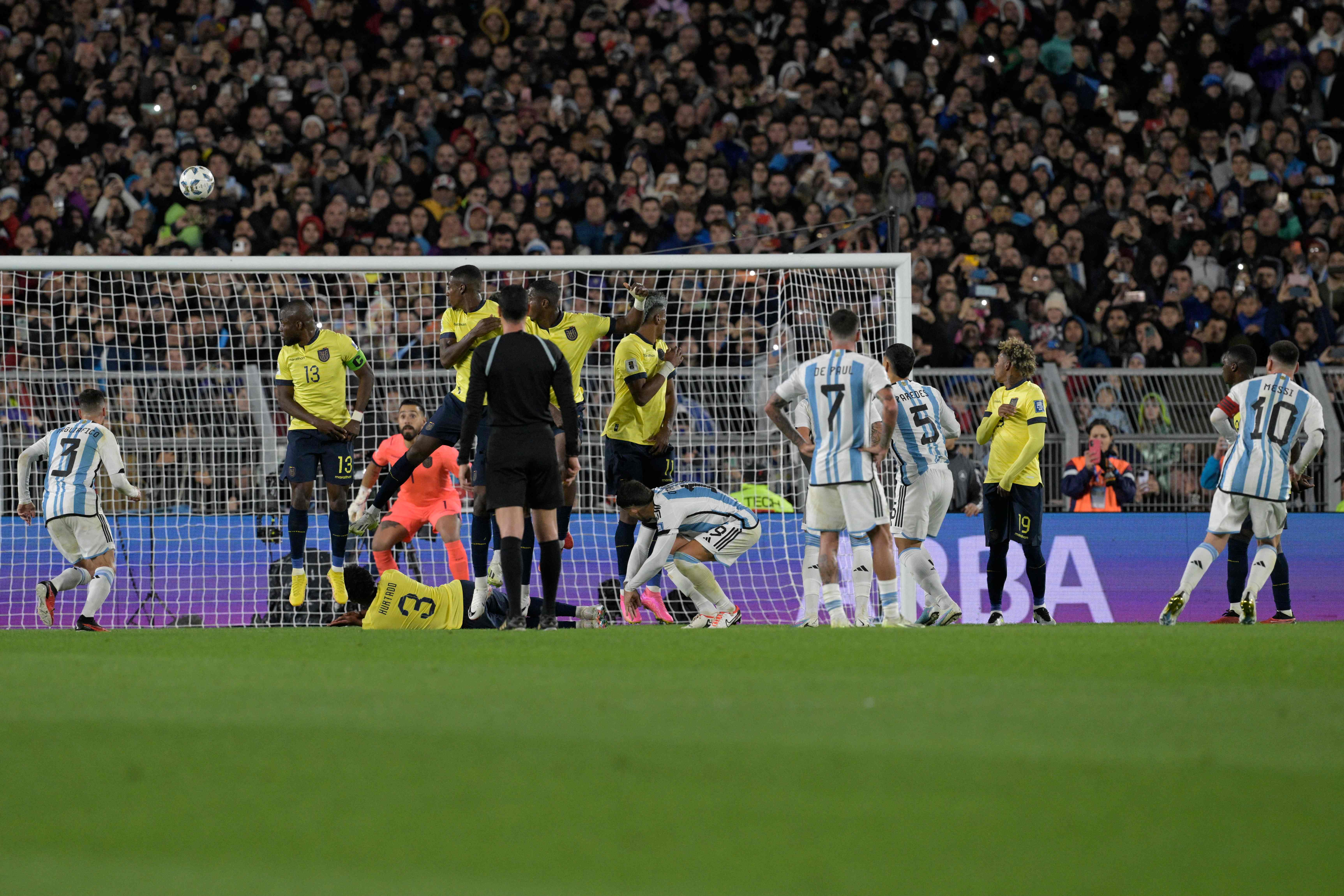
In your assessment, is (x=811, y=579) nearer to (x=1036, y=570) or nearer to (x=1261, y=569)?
(x=1036, y=570)

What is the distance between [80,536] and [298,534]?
1567 millimetres

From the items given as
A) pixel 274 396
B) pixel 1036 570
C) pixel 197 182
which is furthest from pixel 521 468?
pixel 197 182

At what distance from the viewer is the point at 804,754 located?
12.6 ft

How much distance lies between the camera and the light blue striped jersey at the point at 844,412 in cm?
941

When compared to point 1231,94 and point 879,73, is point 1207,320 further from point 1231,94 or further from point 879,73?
point 879,73

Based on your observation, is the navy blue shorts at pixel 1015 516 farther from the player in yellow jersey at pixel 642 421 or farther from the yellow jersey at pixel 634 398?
the yellow jersey at pixel 634 398

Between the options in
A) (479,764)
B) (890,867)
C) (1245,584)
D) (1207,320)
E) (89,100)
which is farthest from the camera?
(89,100)

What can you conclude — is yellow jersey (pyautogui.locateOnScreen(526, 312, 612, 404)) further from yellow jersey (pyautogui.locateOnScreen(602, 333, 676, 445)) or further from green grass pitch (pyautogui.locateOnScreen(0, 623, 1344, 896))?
green grass pitch (pyautogui.locateOnScreen(0, 623, 1344, 896))

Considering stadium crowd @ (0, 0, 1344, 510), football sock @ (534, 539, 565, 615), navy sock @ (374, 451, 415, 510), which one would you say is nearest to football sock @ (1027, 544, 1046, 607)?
football sock @ (534, 539, 565, 615)

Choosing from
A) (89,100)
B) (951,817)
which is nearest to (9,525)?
(89,100)

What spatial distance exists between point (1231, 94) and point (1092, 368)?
643 cm

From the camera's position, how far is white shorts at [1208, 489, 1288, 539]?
10328 mm

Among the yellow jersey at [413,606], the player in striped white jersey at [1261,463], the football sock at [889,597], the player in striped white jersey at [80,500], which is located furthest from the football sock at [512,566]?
the player in striped white jersey at [1261,463]

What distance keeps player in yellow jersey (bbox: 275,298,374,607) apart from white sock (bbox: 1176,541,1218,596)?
6214 mm
